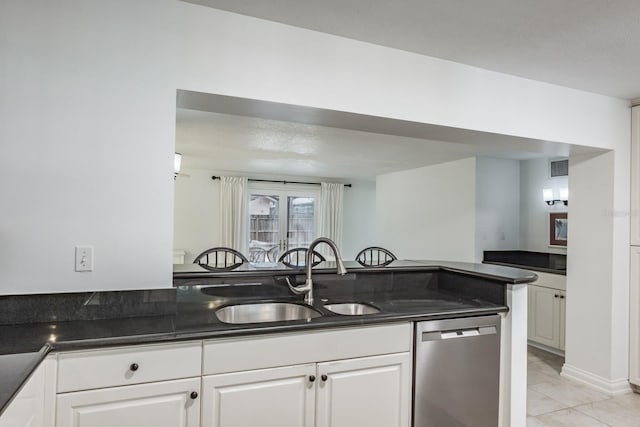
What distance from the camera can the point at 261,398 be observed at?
5.27 ft

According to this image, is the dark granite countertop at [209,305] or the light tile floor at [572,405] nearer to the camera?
the dark granite countertop at [209,305]

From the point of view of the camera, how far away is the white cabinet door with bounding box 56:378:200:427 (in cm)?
135

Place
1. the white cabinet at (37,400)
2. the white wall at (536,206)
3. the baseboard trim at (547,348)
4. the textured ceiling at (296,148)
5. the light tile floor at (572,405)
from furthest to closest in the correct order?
the white wall at (536,206) → the baseboard trim at (547,348) → the textured ceiling at (296,148) → the light tile floor at (572,405) → the white cabinet at (37,400)

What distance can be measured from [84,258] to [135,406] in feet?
2.16

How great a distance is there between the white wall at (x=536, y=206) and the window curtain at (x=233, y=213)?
4.31 m

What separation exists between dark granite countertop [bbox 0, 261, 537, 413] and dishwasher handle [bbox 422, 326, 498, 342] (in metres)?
0.09

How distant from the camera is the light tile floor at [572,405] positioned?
101 inches

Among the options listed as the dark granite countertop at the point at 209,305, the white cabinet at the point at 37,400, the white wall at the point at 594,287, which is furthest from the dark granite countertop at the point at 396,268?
the white wall at the point at 594,287

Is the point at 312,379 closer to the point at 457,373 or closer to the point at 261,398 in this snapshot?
the point at 261,398

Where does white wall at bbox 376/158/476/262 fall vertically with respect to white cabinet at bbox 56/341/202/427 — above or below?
above

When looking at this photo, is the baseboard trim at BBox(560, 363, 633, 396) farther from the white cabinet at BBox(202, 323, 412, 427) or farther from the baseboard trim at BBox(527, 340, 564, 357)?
the white cabinet at BBox(202, 323, 412, 427)

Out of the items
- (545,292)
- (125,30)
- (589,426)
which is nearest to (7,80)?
(125,30)

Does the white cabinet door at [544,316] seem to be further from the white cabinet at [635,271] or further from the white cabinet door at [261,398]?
the white cabinet door at [261,398]

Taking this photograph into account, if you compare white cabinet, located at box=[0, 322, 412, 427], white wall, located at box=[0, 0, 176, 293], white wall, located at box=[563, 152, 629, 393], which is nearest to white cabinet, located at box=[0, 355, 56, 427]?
white cabinet, located at box=[0, 322, 412, 427]
